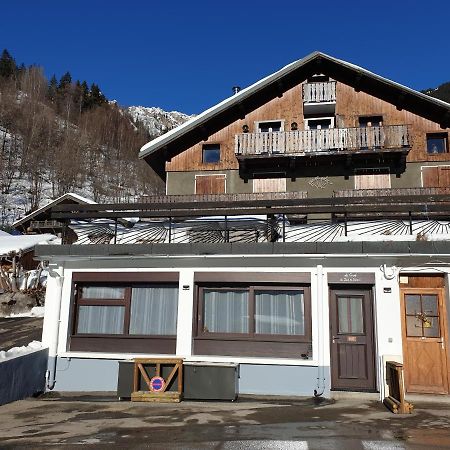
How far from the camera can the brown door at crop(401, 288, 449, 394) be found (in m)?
8.38

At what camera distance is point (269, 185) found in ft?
69.3

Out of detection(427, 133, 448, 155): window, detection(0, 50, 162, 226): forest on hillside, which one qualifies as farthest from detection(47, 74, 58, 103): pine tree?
detection(427, 133, 448, 155): window

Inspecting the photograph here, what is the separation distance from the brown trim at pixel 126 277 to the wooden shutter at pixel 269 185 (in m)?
12.4

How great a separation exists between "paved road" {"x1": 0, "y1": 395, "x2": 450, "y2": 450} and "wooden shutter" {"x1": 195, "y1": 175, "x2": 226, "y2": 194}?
14058mm

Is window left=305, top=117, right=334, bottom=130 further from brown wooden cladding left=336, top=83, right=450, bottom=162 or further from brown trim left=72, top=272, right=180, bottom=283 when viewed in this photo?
brown trim left=72, top=272, right=180, bottom=283

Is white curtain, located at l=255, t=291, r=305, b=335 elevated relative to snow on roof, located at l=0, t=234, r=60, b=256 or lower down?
lower down

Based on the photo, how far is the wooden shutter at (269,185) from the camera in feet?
68.8

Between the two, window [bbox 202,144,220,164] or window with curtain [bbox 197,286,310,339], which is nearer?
window with curtain [bbox 197,286,310,339]

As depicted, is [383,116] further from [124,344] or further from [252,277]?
[124,344]

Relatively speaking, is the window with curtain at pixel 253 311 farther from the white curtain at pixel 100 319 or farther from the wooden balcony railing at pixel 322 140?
the wooden balcony railing at pixel 322 140

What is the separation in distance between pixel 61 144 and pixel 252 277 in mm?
60640

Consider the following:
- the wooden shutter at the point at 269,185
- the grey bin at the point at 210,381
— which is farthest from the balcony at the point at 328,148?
the grey bin at the point at 210,381

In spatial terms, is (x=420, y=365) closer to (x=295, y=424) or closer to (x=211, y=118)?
(x=295, y=424)

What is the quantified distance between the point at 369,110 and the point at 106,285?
16.0 meters
